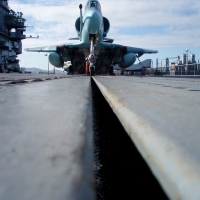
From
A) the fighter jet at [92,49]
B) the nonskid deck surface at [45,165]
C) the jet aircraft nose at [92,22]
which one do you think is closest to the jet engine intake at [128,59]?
the fighter jet at [92,49]

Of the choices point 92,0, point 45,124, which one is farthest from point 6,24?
point 45,124

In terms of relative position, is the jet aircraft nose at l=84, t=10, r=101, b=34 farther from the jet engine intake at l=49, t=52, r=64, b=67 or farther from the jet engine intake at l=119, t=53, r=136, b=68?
the jet engine intake at l=119, t=53, r=136, b=68

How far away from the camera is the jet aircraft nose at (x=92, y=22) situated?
10312mm

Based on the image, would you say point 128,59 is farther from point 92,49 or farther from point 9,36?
point 9,36

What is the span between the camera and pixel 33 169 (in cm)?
22

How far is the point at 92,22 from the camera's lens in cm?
1030

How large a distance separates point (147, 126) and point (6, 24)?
108 ft

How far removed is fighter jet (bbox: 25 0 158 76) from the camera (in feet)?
34.7

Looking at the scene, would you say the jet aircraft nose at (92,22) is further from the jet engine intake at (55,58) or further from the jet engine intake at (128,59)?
the jet engine intake at (128,59)

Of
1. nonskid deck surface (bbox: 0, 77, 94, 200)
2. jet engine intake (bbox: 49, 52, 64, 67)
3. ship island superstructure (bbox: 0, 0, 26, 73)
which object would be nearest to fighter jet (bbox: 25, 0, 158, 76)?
jet engine intake (bbox: 49, 52, 64, 67)

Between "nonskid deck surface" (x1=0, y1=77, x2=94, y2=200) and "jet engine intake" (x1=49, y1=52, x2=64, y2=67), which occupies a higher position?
"jet engine intake" (x1=49, y1=52, x2=64, y2=67)

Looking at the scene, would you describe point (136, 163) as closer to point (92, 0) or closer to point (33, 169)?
point (33, 169)

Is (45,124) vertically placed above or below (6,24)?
below

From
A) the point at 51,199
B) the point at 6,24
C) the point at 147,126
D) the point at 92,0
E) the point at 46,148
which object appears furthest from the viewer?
the point at 6,24
